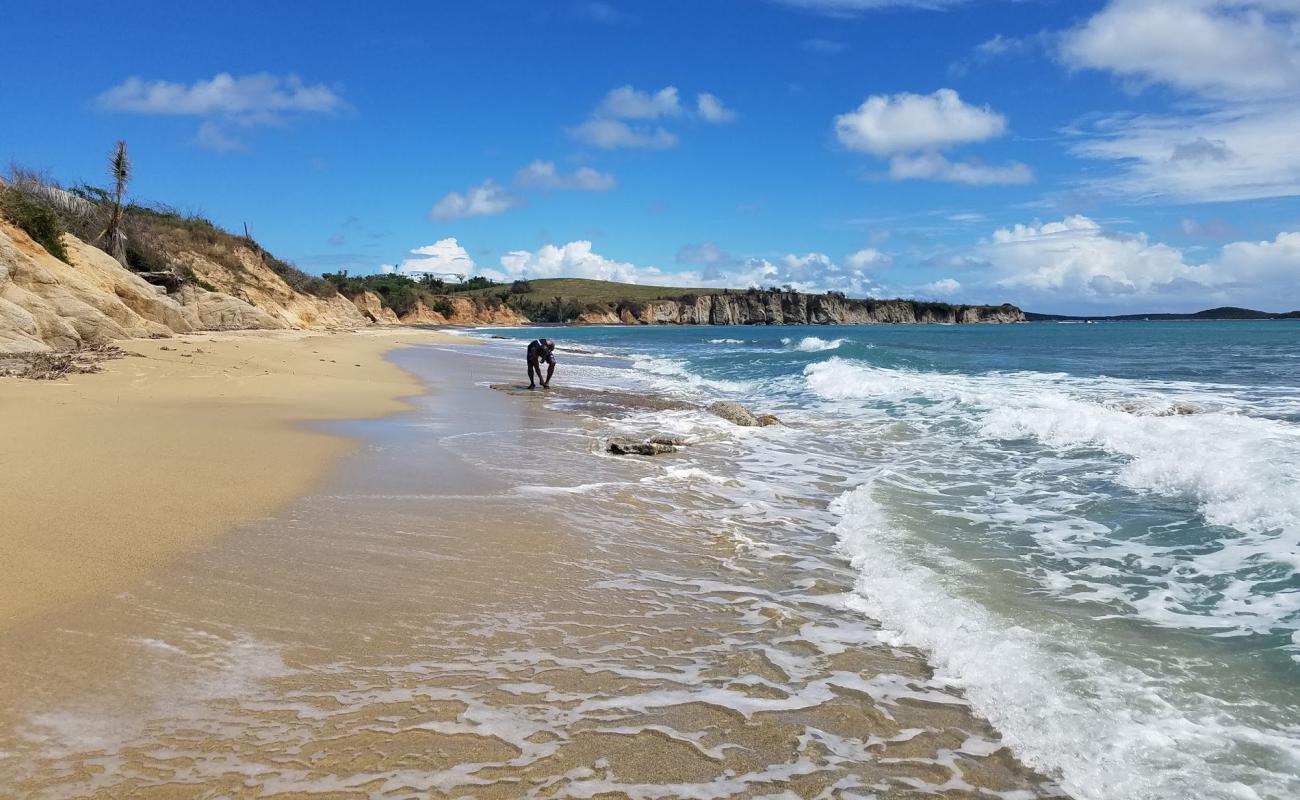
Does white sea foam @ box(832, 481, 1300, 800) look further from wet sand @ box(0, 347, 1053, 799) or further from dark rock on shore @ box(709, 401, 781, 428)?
dark rock on shore @ box(709, 401, 781, 428)

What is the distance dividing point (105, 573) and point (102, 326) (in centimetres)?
1758

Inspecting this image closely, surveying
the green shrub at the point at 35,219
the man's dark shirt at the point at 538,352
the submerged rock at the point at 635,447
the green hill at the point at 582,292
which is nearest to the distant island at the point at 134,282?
the green shrub at the point at 35,219

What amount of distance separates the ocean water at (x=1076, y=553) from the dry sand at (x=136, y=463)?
3212 millimetres

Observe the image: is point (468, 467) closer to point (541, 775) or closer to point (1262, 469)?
point (541, 775)

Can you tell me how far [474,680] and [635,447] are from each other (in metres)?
6.76

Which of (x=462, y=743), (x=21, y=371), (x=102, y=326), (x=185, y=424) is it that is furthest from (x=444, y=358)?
(x=462, y=743)

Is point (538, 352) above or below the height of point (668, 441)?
above

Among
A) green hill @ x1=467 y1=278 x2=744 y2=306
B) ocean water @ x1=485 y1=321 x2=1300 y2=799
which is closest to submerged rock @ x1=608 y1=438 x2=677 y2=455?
ocean water @ x1=485 y1=321 x2=1300 y2=799

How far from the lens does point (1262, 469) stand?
827 centimetres

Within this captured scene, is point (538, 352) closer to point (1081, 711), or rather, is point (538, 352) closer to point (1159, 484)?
point (1159, 484)

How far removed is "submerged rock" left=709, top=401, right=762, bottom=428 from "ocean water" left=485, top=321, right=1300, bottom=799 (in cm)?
40

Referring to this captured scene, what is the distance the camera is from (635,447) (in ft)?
34.0

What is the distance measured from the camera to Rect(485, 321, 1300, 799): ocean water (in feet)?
11.5

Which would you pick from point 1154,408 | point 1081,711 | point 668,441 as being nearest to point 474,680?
point 1081,711
